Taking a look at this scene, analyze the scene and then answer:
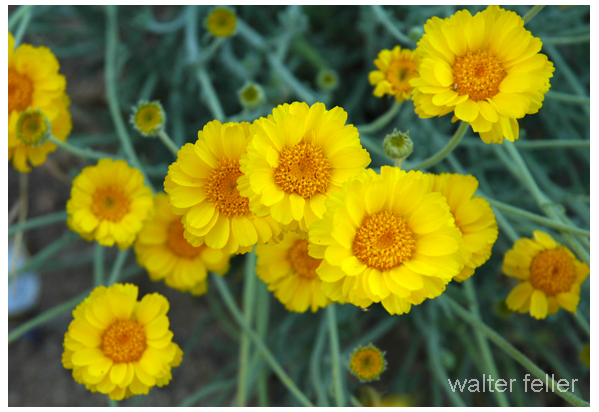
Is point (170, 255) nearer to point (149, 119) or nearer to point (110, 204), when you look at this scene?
point (110, 204)

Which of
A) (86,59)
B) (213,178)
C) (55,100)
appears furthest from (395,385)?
(86,59)

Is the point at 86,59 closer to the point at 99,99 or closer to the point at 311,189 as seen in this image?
the point at 99,99

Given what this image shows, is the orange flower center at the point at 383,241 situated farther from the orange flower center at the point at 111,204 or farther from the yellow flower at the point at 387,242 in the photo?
the orange flower center at the point at 111,204

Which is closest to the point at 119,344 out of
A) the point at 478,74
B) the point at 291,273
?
the point at 291,273

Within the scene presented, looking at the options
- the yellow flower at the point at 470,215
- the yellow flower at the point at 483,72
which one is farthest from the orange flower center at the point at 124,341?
the yellow flower at the point at 483,72

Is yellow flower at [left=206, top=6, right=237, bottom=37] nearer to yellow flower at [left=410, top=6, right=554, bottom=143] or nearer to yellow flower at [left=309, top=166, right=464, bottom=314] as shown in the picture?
yellow flower at [left=410, top=6, right=554, bottom=143]

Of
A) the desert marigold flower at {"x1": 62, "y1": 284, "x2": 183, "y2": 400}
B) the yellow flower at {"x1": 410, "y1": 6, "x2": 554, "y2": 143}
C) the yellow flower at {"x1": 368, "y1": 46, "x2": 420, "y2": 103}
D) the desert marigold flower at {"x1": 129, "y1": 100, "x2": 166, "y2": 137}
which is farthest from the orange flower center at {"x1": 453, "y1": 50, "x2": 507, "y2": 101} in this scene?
the desert marigold flower at {"x1": 62, "y1": 284, "x2": 183, "y2": 400}

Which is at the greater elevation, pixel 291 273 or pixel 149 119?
pixel 149 119
